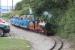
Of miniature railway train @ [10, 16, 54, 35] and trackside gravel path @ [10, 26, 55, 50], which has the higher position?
miniature railway train @ [10, 16, 54, 35]

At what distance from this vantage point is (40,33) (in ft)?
102

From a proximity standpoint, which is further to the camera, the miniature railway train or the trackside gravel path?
the miniature railway train

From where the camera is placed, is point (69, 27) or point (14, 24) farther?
point (14, 24)

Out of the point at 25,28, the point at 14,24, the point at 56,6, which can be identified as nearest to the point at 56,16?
the point at 56,6

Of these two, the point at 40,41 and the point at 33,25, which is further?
the point at 33,25

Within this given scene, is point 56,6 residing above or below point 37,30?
above

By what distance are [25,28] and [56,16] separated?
23.2ft

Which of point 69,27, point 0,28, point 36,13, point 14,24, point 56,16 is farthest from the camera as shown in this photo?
point 14,24

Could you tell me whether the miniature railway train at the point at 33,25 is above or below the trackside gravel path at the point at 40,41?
above

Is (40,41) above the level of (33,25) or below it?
below

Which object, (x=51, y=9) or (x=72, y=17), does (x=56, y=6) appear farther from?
(x=72, y=17)

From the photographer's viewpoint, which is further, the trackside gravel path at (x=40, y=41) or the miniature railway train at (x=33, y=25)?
the miniature railway train at (x=33, y=25)

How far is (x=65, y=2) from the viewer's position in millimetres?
28797

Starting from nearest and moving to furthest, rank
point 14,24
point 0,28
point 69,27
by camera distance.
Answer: point 69,27
point 0,28
point 14,24
